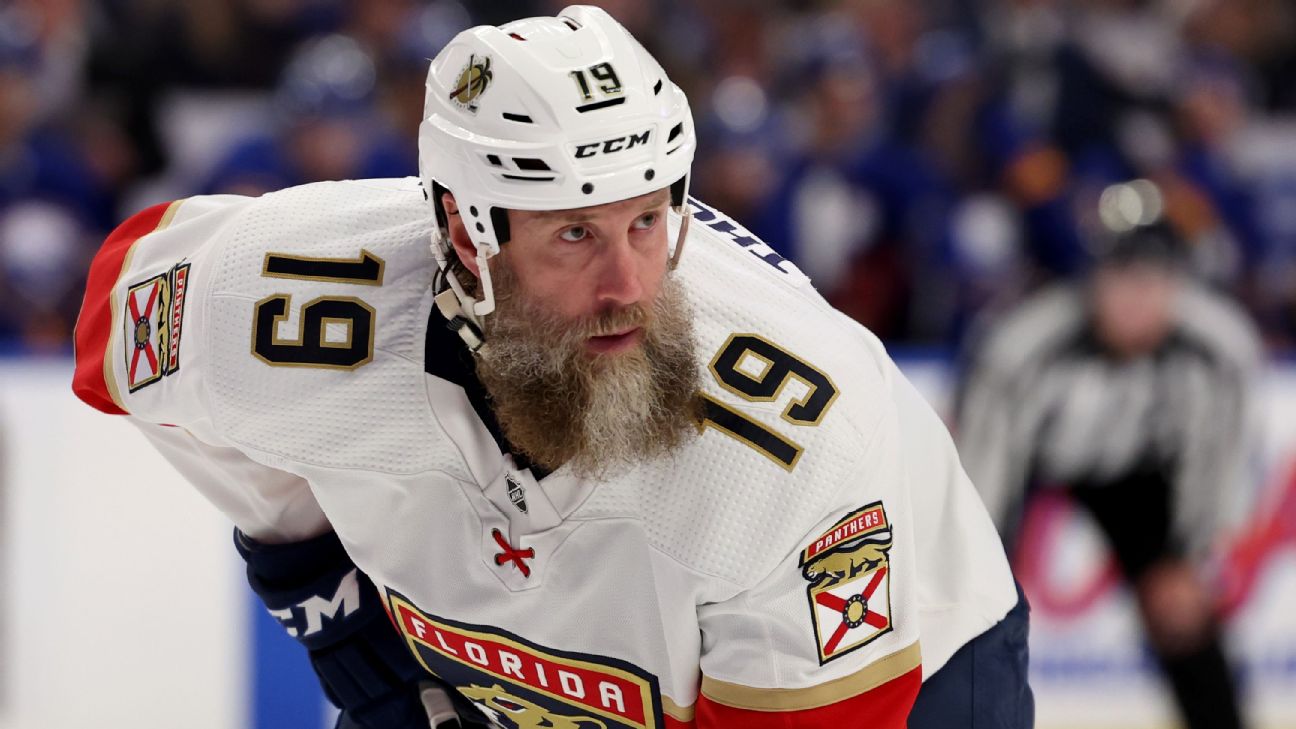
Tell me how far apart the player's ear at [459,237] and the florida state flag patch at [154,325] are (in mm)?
531

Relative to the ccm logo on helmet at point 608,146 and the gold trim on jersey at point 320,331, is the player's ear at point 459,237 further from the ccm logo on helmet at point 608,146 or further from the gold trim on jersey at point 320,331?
the ccm logo on helmet at point 608,146

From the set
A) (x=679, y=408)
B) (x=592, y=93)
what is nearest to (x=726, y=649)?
(x=679, y=408)

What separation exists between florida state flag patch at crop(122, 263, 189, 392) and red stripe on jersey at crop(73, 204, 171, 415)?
0.25ft

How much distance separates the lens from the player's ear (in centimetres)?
256

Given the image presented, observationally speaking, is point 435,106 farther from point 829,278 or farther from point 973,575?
point 829,278

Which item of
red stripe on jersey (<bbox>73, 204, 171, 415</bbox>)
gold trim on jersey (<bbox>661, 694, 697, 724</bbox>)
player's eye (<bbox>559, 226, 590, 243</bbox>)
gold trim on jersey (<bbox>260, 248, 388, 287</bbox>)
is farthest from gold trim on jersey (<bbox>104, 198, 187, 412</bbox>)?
gold trim on jersey (<bbox>661, 694, 697, 724</bbox>)

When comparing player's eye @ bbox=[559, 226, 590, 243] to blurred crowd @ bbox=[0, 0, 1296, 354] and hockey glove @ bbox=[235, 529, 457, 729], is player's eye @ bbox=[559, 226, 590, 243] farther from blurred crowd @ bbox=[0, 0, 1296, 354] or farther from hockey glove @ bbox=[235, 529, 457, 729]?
blurred crowd @ bbox=[0, 0, 1296, 354]

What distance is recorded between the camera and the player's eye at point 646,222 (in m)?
2.43

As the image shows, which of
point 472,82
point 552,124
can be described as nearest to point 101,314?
point 472,82

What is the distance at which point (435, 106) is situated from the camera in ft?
8.34

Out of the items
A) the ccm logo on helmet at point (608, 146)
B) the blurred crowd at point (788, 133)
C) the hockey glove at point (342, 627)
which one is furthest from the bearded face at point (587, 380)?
the blurred crowd at point (788, 133)

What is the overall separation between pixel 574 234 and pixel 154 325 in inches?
33.8

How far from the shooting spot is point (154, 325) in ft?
9.34

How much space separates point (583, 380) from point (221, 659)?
8.58ft
